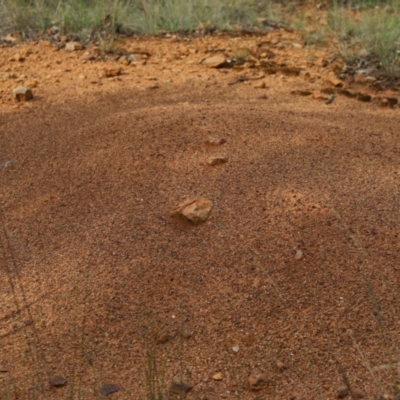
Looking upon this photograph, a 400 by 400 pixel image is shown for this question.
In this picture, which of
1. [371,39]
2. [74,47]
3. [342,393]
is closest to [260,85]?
[371,39]

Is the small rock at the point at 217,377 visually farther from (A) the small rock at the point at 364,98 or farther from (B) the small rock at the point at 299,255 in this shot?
(A) the small rock at the point at 364,98

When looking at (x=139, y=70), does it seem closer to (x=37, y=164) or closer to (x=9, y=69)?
(x=9, y=69)

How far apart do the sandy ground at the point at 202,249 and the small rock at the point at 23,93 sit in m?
0.19

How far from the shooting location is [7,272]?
10.3 feet

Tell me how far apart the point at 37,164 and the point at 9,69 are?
157 centimetres

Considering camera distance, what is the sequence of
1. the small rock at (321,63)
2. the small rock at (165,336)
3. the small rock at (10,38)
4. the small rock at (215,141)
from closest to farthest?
the small rock at (165,336) < the small rock at (215,141) < the small rock at (321,63) < the small rock at (10,38)

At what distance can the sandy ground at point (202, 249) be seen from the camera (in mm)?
2635

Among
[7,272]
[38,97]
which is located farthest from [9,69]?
[7,272]

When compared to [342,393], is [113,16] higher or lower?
lower

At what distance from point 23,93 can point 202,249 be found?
2083 millimetres

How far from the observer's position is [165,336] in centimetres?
274

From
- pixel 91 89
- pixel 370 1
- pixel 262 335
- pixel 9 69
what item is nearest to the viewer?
pixel 262 335

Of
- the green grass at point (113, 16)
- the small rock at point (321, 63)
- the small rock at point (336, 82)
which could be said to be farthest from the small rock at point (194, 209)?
the green grass at point (113, 16)

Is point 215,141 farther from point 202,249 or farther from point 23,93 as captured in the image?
Result: point 23,93
